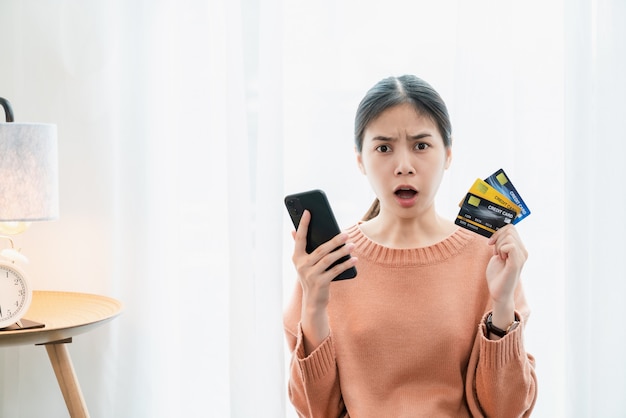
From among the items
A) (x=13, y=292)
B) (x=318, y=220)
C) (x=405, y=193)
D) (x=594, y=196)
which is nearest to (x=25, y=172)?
(x=13, y=292)

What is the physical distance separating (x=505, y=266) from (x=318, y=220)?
Answer: 12.9 inches

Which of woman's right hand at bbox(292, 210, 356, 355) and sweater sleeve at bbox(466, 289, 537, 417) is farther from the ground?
woman's right hand at bbox(292, 210, 356, 355)

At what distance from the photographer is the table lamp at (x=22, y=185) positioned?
57.9 inches

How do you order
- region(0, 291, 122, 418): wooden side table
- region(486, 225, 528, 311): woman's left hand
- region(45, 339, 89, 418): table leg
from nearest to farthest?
region(486, 225, 528, 311): woman's left hand, region(0, 291, 122, 418): wooden side table, region(45, 339, 89, 418): table leg

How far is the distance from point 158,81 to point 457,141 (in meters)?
0.73

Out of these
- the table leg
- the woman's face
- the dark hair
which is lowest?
the table leg

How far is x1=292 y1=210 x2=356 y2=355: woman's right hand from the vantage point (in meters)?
1.21

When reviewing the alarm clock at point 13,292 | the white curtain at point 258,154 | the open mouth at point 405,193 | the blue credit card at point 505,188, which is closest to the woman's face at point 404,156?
the open mouth at point 405,193

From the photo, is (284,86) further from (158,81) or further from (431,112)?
(431,112)

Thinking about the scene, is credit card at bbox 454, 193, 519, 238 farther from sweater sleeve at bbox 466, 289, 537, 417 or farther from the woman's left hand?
sweater sleeve at bbox 466, 289, 537, 417

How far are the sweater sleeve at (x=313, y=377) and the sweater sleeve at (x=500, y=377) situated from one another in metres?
0.24

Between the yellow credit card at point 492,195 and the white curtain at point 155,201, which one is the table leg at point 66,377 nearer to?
Answer: the white curtain at point 155,201

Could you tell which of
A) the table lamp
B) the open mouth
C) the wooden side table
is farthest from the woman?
the table lamp

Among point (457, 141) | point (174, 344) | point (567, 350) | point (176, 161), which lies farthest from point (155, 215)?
point (567, 350)
